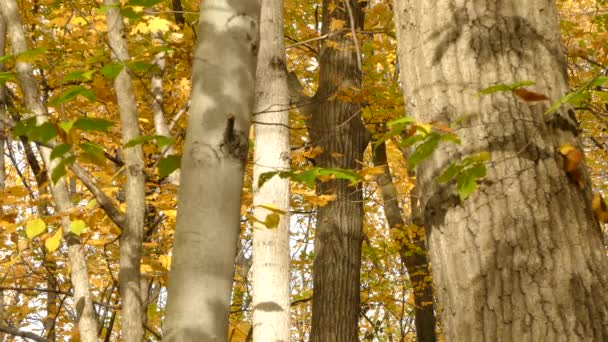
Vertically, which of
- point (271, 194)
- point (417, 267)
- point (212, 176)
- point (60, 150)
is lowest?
point (212, 176)

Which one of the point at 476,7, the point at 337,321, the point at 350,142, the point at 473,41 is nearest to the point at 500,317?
the point at 473,41

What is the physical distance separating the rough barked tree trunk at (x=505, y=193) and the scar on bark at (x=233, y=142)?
692 mm

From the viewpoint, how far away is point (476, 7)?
2051 mm

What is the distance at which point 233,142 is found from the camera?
157cm

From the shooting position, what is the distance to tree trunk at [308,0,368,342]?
6.20 meters

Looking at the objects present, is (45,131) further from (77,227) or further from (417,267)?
(417,267)

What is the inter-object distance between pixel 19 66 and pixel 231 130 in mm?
2524

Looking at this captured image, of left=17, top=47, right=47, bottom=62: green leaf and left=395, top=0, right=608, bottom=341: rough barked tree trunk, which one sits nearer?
left=395, top=0, right=608, bottom=341: rough barked tree trunk

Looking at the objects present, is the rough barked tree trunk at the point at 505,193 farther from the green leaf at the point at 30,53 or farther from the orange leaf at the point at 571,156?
the green leaf at the point at 30,53

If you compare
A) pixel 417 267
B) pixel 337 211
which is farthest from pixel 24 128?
pixel 417 267

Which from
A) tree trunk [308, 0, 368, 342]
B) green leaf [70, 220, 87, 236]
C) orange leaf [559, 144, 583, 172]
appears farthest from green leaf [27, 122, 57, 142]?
tree trunk [308, 0, 368, 342]

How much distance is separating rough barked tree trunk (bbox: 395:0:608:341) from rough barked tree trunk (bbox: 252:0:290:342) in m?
1.91

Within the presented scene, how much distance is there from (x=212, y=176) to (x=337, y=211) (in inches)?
198

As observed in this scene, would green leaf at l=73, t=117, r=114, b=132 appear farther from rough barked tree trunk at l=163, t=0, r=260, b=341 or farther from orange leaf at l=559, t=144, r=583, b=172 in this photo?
orange leaf at l=559, t=144, r=583, b=172
